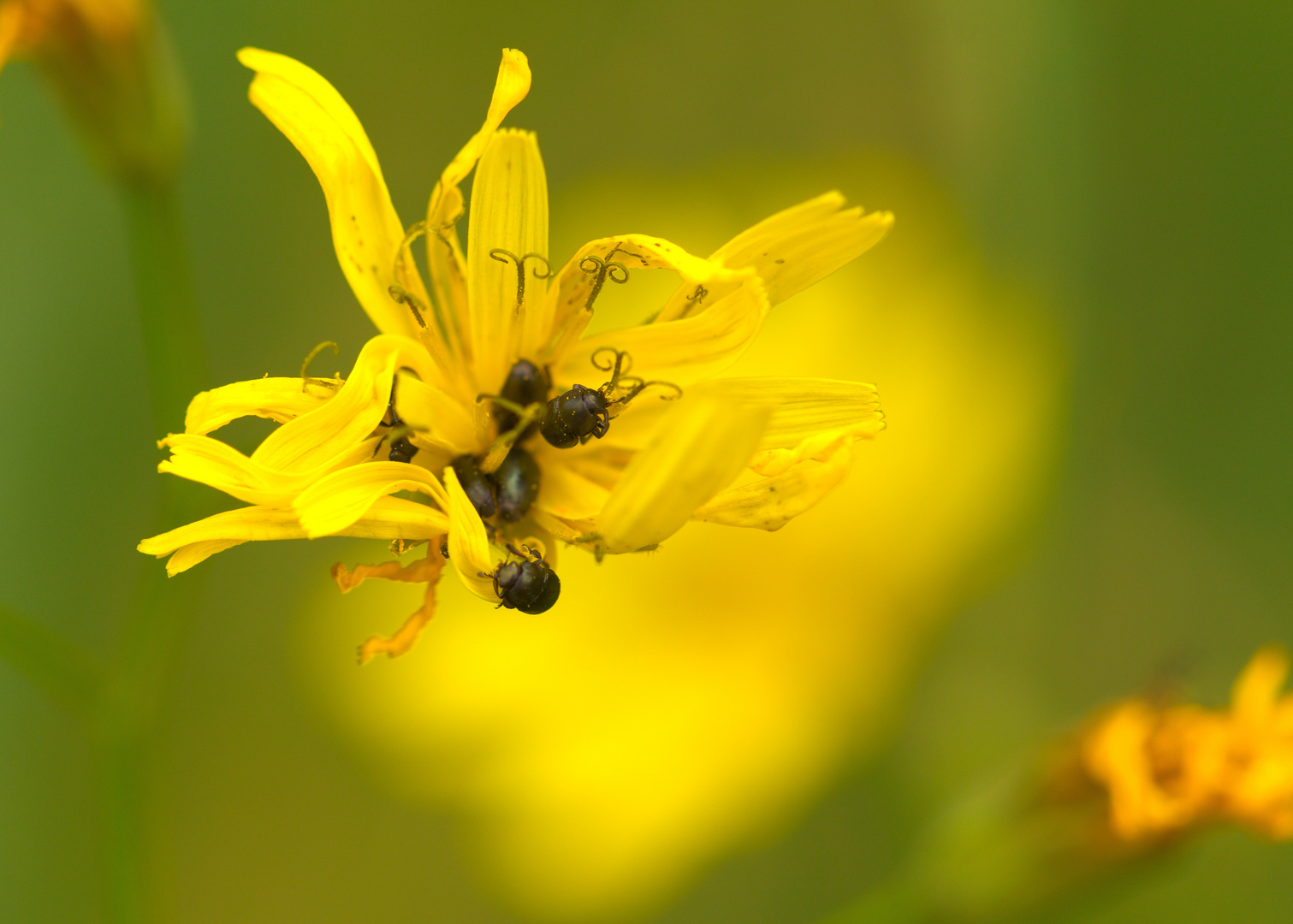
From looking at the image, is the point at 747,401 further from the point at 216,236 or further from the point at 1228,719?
the point at 216,236

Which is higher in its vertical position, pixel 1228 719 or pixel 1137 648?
pixel 1228 719

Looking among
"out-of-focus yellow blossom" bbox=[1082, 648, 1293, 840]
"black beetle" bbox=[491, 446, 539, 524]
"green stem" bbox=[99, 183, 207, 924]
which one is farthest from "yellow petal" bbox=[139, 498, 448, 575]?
"out-of-focus yellow blossom" bbox=[1082, 648, 1293, 840]

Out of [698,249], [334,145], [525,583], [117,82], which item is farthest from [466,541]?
[698,249]

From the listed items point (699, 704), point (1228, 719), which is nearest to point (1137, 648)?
point (699, 704)

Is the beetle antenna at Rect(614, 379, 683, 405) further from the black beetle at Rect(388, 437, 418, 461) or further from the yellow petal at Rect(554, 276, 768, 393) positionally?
the black beetle at Rect(388, 437, 418, 461)

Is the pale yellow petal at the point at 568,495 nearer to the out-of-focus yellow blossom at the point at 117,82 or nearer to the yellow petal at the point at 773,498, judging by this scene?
the yellow petal at the point at 773,498

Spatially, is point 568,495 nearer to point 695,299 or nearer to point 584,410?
point 584,410
